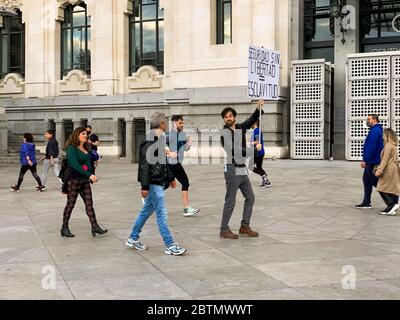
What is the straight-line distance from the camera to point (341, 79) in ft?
73.5

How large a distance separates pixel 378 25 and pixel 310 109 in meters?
5.01

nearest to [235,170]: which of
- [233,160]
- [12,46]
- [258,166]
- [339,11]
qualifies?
[233,160]

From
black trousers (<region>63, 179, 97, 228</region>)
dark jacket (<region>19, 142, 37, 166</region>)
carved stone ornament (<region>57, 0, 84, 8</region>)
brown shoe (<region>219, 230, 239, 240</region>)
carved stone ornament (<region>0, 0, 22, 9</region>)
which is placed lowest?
brown shoe (<region>219, 230, 239, 240</region>)

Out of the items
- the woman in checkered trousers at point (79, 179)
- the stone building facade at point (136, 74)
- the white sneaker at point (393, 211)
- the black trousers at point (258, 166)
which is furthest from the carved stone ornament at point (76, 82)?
the white sneaker at point (393, 211)

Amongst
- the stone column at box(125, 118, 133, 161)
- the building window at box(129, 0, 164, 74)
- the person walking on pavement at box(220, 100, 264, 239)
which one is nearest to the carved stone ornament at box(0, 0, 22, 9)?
the building window at box(129, 0, 164, 74)

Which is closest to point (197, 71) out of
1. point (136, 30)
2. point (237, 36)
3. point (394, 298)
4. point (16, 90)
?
point (237, 36)

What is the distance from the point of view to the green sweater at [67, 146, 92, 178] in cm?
822

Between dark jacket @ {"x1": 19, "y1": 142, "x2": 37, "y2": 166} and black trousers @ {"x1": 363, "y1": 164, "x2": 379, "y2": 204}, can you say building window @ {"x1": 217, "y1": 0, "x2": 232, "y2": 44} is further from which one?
black trousers @ {"x1": 363, "y1": 164, "x2": 379, "y2": 204}

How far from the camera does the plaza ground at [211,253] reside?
5.46m

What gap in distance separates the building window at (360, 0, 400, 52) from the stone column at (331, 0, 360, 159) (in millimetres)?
502

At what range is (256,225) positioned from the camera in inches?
362

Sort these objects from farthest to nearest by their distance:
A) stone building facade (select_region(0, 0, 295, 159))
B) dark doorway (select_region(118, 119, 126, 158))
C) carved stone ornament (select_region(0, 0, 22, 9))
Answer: carved stone ornament (select_region(0, 0, 22, 9)) → dark doorway (select_region(118, 119, 126, 158)) → stone building facade (select_region(0, 0, 295, 159))
